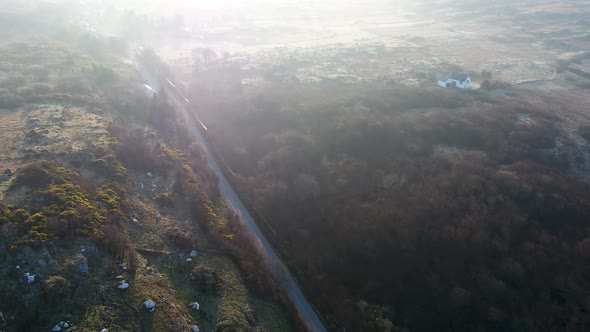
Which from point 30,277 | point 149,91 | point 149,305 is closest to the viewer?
point 30,277

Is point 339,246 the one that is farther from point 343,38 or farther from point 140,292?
point 343,38

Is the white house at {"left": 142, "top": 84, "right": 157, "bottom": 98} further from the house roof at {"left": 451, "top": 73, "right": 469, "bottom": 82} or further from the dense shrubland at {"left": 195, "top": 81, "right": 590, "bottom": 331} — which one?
the house roof at {"left": 451, "top": 73, "right": 469, "bottom": 82}

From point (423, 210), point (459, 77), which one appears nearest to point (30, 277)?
point (423, 210)

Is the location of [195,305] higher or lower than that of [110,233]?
lower

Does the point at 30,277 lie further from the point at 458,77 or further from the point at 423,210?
the point at 458,77

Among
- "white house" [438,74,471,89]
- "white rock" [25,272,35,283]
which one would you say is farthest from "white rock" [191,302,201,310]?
"white house" [438,74,471,89]

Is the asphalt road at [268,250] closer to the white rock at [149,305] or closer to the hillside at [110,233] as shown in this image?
the hillside at [110,233]

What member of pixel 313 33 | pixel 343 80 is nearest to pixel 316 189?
pixel 343 80
